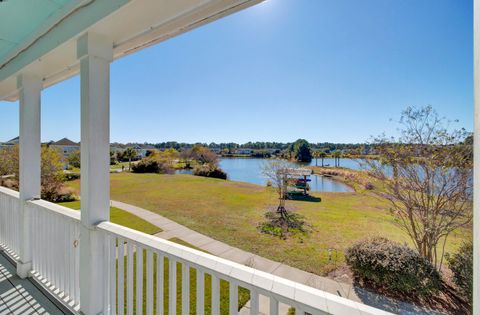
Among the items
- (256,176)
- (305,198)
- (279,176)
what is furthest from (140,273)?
(305,198)

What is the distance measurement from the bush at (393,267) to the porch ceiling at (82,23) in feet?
10.4

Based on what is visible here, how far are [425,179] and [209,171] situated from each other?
25.2 feet

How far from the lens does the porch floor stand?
1.82 m


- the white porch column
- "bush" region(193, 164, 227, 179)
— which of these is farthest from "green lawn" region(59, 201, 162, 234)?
"bush" region(193, 164, 227, 179)

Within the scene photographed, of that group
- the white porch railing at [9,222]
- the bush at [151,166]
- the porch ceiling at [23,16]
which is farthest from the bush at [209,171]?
the porch ceiling at [23,16]

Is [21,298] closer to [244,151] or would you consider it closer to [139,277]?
[139,277]

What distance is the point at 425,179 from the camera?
3.00 metres

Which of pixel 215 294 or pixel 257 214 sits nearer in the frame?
pixel 215 294

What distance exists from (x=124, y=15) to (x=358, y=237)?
13.1 ft

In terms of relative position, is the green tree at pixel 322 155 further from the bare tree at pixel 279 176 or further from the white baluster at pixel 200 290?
the bare tree at pixel 279 176

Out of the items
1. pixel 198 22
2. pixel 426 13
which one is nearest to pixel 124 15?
pixel 198 22

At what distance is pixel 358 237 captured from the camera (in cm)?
345

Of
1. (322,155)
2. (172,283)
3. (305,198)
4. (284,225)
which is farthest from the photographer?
(305,198)

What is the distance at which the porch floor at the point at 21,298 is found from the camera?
5.97ft
